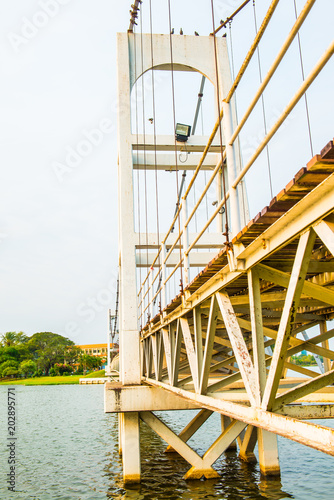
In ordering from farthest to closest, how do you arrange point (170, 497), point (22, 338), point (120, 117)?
point (22, 338) < point (120, 117) < point (170, 497)

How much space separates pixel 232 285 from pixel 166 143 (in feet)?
24.0

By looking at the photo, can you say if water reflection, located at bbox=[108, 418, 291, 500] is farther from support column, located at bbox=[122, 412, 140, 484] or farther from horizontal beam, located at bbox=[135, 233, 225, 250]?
horizontal beam, located at bbox=[135, 233, 225, 250]

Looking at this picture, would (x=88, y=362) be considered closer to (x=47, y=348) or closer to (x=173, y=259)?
(x=47, y=348)

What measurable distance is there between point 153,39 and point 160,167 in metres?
3.35

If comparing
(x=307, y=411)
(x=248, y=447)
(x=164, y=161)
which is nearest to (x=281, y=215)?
(x=307, y=411)

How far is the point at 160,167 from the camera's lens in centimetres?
1202

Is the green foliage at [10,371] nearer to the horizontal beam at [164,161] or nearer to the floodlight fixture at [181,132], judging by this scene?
the horizontal beam at [164,161]

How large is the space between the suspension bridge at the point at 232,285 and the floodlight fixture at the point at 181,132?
29 millimetres

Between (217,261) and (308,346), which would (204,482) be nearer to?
(308,346)

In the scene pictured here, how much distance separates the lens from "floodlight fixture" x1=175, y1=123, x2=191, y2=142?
37.0ft

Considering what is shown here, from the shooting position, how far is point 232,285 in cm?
499

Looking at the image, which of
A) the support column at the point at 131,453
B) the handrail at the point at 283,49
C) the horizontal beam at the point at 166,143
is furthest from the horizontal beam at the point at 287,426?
the horizontal beam at the point at 166,143

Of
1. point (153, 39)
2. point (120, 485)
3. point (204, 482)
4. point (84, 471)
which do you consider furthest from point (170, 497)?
point (153, 39)

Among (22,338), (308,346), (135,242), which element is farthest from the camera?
(22,338)
